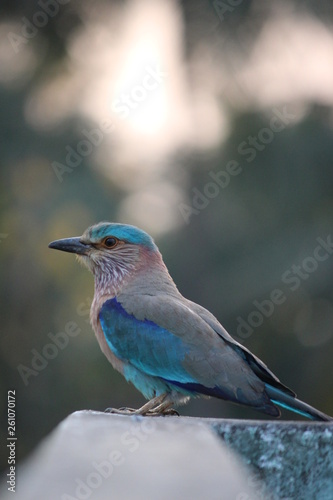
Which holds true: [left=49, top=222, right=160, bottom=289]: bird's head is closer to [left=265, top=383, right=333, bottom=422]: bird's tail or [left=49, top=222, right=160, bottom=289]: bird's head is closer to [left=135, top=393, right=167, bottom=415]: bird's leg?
[left=135, top=393, right=167, bottom=415]: bird's leg

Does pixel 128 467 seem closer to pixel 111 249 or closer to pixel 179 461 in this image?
pixel 179 461

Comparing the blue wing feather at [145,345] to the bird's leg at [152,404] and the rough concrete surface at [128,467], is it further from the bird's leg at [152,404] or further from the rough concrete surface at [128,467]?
the rough concrete surface at [128,467]

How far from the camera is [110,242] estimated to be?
715 cm

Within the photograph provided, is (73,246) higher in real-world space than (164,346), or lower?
higher

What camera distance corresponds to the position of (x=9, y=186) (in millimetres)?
20016

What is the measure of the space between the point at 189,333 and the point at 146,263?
116cm

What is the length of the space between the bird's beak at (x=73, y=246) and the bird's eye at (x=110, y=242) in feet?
0.45

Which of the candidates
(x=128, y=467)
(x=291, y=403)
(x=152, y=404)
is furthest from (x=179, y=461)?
(x=152, y=404)

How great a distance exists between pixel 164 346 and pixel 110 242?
1378 millimetres

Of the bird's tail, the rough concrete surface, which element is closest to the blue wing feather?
the bird's tail

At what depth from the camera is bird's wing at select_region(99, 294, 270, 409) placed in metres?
5.62

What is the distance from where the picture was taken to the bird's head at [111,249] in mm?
6945

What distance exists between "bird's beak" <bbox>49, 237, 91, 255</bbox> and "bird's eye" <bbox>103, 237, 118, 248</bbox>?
Result: 14cm

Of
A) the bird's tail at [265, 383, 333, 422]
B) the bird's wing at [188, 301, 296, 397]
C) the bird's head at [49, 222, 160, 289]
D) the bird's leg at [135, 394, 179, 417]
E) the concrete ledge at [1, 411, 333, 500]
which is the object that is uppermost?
the bird's head at [49, 222, 160, 289]
